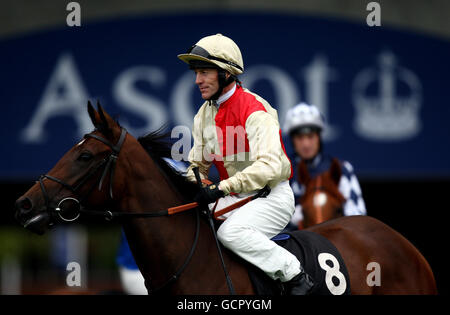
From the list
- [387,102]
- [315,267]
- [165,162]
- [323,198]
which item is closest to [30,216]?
[165,162]

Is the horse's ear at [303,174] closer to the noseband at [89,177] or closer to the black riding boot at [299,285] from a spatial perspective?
the black riding boot at [299,285]

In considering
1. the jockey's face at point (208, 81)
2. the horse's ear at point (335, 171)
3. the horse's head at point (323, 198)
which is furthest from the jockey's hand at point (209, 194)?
the horse's ear at point (335, 171)

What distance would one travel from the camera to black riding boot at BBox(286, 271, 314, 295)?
9.45 ft

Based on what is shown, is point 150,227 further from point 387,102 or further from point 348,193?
point 387,102

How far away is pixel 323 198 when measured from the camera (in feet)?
13.8

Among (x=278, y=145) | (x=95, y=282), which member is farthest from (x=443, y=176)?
(x=95, y=282)

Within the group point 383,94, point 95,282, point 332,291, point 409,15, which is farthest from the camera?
point 95,282

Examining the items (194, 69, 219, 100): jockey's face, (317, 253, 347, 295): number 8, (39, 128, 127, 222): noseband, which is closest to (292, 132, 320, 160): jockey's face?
(317, 253, 347, 295): number 8

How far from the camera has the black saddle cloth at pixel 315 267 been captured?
115 inches

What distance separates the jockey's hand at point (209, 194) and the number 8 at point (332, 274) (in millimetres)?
700

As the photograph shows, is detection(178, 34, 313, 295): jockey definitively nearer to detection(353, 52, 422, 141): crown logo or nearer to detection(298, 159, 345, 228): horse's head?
detection(298, 159, 345, 228): horse's head

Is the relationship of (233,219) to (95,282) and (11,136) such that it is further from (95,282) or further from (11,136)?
(95,282)
